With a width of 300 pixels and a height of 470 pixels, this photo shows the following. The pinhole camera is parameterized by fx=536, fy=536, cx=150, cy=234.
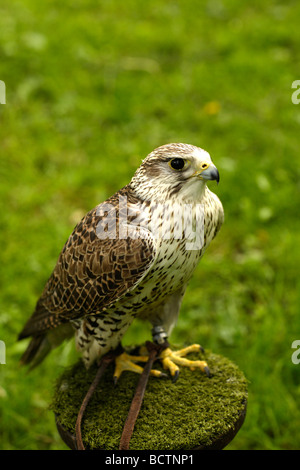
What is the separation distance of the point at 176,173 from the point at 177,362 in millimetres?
956

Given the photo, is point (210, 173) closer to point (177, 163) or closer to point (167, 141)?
point (177, 163)

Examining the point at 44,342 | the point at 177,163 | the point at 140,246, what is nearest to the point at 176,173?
the point at 177,163

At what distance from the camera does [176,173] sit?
211 cm

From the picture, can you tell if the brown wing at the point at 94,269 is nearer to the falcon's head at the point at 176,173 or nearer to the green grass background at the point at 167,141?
the falcon's head at the point at 176,173

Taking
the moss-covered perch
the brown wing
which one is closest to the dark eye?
the brown wing

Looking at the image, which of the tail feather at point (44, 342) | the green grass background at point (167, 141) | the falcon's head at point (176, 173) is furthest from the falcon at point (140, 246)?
the green grass background at point (167, 141)

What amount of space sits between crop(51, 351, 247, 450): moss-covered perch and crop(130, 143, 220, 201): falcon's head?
2.84ft

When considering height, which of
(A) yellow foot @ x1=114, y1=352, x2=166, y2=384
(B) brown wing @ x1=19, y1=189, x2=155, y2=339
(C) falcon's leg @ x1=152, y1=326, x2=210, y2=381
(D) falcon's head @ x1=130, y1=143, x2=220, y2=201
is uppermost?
(D) falcon's head @ x1=130, y1=143, x2=220, y2=201

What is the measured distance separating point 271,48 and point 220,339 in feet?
14.2

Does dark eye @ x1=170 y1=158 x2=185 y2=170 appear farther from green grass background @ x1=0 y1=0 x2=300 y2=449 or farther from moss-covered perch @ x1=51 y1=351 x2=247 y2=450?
green grass background @ x1=0 y1=0 x2=300 y2=449

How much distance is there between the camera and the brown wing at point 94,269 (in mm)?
2115

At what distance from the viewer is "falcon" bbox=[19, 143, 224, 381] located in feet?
6.91

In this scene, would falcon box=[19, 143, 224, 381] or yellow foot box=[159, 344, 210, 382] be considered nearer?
falcon box=[19, 143, 224, 381]
